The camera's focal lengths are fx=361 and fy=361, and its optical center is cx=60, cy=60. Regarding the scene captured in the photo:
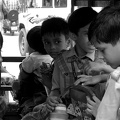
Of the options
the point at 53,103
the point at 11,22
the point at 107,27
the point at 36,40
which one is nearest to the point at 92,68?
the point at 53,103

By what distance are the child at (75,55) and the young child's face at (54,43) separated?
1.09 feet

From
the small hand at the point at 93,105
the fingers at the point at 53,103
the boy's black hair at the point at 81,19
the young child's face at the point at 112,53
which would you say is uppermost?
the boy's black hair at the point at 81,19

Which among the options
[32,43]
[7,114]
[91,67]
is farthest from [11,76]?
[91,67]

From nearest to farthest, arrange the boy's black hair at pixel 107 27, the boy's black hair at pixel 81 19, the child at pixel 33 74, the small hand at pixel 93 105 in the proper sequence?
the boy's black hair at pixel 107 27, the small hand at pixel 93 105, the boy's black hair at pixel 81 19, the child at pixel 33 74

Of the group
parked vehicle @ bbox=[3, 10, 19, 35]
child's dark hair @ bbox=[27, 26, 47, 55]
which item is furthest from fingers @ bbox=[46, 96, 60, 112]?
parked vehicle @ bbox=[3, 10, 19, 35]

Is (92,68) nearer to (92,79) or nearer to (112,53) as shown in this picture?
(92,79)

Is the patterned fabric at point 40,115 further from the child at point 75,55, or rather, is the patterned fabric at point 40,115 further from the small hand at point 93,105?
the small hand at point 93,105

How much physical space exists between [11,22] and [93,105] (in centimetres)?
215

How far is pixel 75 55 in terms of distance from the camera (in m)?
2.55

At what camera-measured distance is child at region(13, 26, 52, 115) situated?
3.30m

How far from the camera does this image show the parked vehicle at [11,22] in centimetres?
371

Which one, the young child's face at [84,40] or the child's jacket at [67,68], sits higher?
the young child's face at [84,40]

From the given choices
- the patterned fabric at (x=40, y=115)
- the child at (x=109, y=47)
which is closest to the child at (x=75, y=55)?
the patterned fabric at (x=40, y=115)

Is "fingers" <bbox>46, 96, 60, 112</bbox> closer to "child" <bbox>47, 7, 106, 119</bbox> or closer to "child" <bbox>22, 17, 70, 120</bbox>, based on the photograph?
"child" <bbox>47, 7, 106, 119</bbox>
